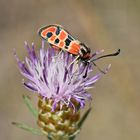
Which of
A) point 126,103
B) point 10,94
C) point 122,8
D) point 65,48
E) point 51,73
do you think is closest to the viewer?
point 65,48

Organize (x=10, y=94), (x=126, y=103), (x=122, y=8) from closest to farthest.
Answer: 1. (x=126, y=103)
2. (x=10, y=94)
3. (x=122, y=8)

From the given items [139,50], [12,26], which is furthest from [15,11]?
[139,50]

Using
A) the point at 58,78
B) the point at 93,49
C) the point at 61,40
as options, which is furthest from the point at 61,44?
the point at 93,49

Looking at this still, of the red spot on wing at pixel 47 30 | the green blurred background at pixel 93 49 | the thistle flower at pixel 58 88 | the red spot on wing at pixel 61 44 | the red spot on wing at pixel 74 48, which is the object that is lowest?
the green blurred background at pixel 93 49

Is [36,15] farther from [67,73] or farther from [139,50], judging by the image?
[67,73]

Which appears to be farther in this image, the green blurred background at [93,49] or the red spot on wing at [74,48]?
the green blurred background at [93,49]

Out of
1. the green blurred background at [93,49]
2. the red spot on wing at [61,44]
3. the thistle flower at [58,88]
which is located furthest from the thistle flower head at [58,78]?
the green blurred background at [93,49]

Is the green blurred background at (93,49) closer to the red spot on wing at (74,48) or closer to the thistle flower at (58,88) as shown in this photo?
the thistle flower at (58,88)

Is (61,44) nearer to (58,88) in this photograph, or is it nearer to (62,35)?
(62,35)
